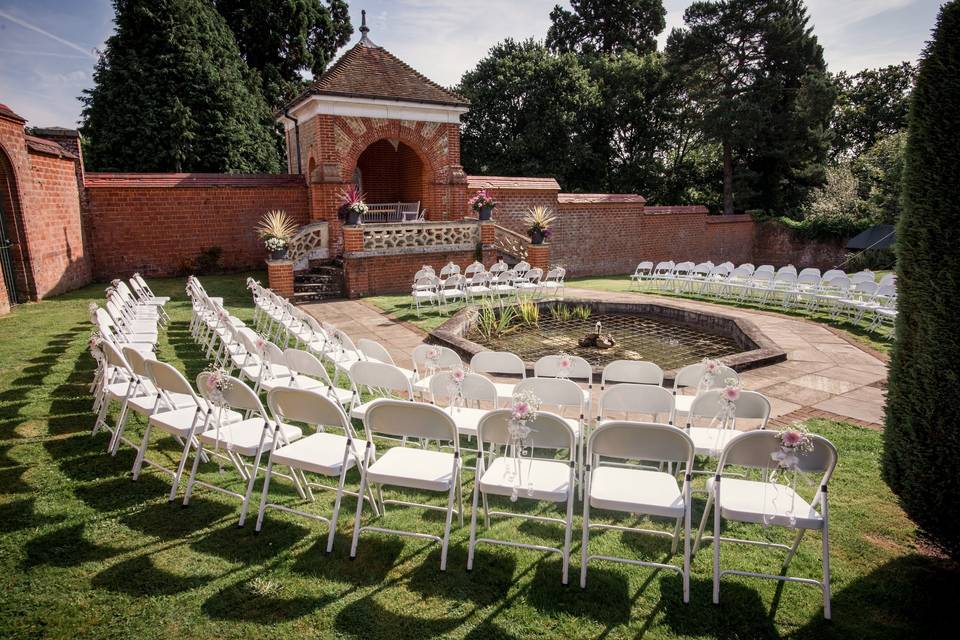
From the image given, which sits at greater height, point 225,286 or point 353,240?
point 353,240

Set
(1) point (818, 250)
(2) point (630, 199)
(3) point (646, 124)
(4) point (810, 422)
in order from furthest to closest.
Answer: (3) point (646, 124) < (1) point (818, 250) < (2) point (630, 199) < (4) point (810, 422)

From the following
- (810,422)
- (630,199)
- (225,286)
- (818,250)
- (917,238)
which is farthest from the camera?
(818,250)

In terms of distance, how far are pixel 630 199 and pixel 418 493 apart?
63.6 feet

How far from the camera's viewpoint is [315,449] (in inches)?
151

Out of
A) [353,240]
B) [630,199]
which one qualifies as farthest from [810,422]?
[630,199]

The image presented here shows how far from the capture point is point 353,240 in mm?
13953

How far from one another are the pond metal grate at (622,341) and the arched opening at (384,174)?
10.1 m

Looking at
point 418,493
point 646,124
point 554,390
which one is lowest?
point 418,493

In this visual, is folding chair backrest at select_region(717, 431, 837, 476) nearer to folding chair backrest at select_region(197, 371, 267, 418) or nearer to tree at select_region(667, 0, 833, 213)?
folding chair backrest at select_region(197, 371, 267, 418)

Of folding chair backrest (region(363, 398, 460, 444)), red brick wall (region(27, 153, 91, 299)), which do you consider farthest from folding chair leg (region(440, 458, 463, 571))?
red brick wall (region(27, 153, 91, 299))

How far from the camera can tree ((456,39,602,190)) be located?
31.0 meters

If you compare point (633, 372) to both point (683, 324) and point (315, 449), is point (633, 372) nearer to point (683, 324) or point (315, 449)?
point (315, 449)

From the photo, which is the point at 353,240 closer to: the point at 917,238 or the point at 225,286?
the point at 225,286

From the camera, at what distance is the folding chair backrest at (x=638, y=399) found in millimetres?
4133
